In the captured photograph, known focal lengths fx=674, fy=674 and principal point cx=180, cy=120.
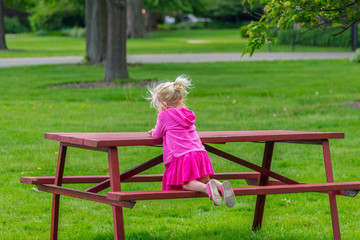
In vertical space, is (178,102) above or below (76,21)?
above

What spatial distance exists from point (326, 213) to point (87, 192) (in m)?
2.36

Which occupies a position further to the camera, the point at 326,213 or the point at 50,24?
the point at 50,24

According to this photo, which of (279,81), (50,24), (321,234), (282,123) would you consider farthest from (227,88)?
(50,24)

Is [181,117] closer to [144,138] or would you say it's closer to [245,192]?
[144,138]

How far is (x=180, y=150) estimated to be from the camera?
4.33m

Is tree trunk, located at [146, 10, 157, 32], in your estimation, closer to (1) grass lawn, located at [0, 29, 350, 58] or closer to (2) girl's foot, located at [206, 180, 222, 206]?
Result: (1) grass lawn, located at [0, 29, 350, 58]

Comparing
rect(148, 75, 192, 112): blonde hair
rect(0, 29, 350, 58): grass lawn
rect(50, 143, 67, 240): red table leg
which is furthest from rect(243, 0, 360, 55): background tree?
rect(0, 29, 350, 58): grass lawn

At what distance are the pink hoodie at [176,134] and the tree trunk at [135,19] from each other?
43906 millimetres

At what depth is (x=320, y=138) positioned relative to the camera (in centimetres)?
480

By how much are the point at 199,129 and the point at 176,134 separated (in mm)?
5630

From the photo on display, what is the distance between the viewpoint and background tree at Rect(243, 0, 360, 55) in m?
5.80

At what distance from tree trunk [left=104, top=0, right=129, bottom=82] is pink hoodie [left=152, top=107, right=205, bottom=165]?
1293 centimetres

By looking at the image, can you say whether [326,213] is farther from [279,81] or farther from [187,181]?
[279,81]

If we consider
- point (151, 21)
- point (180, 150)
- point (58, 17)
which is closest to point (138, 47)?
point (58, 17)
